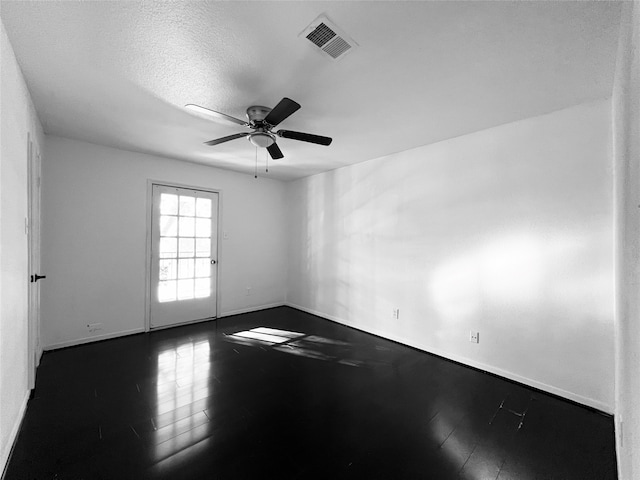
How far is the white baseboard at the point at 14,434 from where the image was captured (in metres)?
1.51

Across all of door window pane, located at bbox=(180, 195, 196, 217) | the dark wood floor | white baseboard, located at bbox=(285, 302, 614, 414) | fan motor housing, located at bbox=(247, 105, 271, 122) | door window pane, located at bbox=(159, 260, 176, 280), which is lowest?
the dark wood floor

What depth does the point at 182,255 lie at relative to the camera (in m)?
4.12

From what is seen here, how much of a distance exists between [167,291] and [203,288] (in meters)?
0.51

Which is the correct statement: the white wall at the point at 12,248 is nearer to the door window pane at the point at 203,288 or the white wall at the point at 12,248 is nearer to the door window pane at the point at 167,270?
the door window pane at the point at 167,270

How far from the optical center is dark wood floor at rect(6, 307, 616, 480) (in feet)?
5.12

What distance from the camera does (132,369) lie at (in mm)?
2672

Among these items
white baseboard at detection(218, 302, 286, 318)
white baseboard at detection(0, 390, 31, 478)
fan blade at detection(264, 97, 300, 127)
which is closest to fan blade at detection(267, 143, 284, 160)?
fan blade at detection(264, 97, 300, 127)

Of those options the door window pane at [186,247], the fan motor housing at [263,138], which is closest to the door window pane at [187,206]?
the door window pane at [186,247]

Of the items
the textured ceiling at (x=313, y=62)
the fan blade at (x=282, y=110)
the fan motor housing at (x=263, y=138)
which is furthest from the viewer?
the fan motor housing at (x=263, y=138)

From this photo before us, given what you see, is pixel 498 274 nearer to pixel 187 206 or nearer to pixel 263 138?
pixel 263 138

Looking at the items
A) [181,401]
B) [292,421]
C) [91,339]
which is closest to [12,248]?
[181,401]

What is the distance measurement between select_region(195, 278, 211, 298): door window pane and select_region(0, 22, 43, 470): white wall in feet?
7.20

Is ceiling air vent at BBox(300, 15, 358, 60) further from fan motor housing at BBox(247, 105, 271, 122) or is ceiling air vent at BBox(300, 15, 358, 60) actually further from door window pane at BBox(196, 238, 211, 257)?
door window pane at BBox(196, 238, 211, 257)

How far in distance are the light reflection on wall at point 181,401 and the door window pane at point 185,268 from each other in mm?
1227
